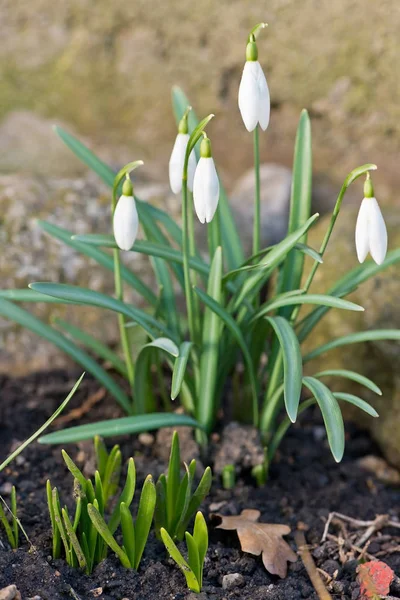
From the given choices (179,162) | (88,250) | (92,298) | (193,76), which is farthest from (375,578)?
(193,76)

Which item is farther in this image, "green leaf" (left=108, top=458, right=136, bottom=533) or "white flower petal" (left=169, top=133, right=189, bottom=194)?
"white flower petal" (left=169, top=133, right=189, bottom=194)

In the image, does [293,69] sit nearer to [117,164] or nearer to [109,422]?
[117,164]

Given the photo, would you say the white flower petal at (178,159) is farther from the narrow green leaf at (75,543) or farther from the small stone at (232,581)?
the small stone at (232,581)

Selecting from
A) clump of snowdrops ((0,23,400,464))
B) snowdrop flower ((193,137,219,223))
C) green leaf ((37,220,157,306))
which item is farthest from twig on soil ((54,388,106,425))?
snowdrop flower ((193,137,219,223))

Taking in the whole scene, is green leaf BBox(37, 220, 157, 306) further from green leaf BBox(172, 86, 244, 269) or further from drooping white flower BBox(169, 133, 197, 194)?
drooping white flower BBox(169, 133, 197, 194)

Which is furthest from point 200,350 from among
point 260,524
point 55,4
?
point 55,4

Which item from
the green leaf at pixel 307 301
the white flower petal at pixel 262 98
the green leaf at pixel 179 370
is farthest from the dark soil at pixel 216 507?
the white flower petal at pixel 262 98
